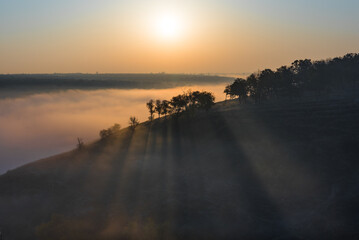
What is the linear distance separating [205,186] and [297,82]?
11255 cm

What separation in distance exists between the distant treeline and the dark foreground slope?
4014cm

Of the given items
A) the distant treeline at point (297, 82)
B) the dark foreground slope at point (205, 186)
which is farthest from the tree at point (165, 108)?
the distant treeline at point (297, 82)

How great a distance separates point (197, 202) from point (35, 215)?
34582mm

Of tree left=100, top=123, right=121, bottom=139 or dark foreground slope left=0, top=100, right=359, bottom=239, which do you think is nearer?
dark foreground slope left=0, top=100, right=359, bottom=239

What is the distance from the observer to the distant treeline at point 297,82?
142 meters

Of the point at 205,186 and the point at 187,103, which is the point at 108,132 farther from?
the point at 205,186

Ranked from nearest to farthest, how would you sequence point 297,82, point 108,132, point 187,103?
point 108,132, point 187,103, point 297,82

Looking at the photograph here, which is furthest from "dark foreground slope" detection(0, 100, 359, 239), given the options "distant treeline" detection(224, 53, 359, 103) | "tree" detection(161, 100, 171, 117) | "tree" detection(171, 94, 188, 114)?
"distant treeline" detection(224, 53, 359, 103)

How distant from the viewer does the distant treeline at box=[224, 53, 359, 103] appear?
141875 mm

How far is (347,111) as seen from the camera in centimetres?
10062

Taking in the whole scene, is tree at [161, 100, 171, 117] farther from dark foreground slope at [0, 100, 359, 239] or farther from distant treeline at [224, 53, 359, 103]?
distant treeline at [224, 53, 359, 103]

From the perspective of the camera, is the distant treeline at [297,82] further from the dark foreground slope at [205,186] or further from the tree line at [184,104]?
the dark foreground slope at [205,186]

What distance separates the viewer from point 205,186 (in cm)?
6575

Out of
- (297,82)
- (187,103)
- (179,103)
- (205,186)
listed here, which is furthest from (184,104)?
(297,82)
